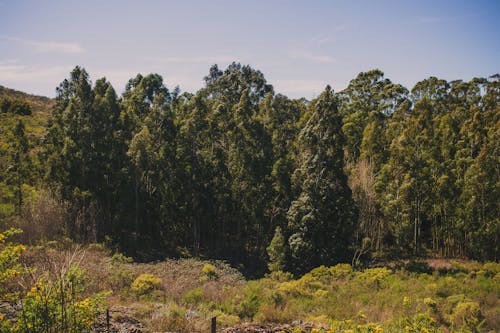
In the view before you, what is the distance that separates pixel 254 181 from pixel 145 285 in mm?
10615

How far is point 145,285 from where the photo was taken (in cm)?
1355

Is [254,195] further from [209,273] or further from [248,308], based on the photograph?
[248,308]

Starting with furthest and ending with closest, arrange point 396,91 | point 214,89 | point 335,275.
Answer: point 214,89 → point 396,91 → point 335,275

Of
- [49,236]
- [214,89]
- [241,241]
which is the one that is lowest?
[241,241]

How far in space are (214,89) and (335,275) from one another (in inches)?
849

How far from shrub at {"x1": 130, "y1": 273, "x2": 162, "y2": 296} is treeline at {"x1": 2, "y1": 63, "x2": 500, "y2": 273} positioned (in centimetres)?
725

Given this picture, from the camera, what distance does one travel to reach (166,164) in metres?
22.2

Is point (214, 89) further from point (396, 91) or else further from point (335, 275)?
point (335, 275)

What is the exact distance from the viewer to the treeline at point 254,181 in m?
20.1

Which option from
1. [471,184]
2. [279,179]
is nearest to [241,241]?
[279,179]

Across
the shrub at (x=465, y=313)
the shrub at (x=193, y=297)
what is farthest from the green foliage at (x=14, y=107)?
the shrub at (x=465, y=313)

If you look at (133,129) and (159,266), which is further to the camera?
(133,129)

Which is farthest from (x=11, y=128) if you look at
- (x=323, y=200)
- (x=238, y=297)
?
(x=238, y=297)

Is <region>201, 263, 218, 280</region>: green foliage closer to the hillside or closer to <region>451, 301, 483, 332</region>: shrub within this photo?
<region>451, 301, 483, 332</region>: shrub
